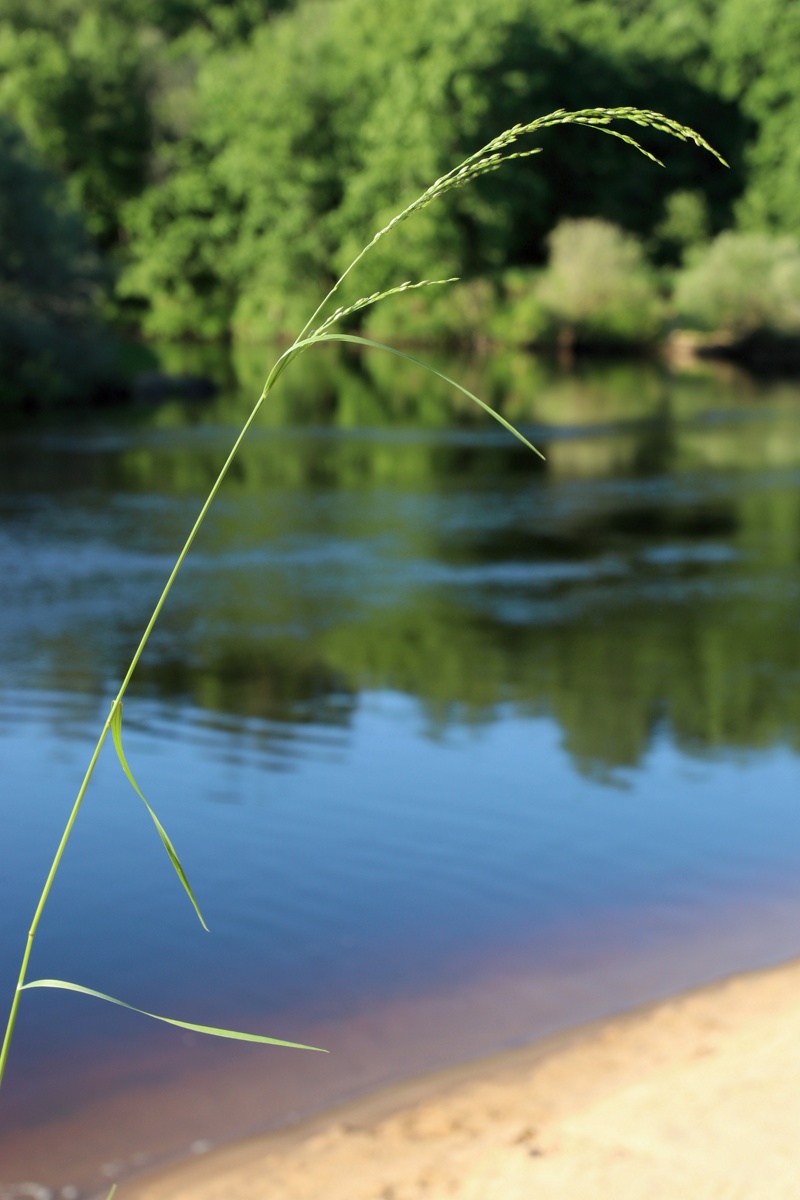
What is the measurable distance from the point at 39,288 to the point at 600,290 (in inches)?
943

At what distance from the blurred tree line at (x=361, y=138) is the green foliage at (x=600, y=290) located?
252 mm

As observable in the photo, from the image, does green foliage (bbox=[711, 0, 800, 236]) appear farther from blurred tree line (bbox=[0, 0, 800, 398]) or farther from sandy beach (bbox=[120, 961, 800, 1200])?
sandy beach (bbox=[120, 961, 800, 1200])

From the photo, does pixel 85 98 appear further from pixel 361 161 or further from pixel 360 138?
pixel 361 161

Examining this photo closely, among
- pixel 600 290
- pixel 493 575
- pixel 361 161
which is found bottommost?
pixel 493 575

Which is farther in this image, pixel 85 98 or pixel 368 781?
pixel 85 98

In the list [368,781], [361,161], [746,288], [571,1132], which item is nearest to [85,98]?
[361,161]

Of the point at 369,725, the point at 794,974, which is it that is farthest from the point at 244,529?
the point at 794,974

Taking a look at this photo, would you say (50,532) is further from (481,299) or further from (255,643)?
(481,299)

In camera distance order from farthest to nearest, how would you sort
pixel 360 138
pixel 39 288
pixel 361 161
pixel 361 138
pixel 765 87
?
pixel 765 87
pixel 361 161
pixel 360 138
pixel 361 138
pixel 39 288

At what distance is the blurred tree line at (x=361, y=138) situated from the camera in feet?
157

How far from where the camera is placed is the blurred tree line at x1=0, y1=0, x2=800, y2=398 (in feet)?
157

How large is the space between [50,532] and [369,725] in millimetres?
6552

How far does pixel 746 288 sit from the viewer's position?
41531 millimetres

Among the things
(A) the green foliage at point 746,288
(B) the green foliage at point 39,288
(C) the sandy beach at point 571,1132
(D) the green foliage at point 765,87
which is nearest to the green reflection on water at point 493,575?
(B) the green foliage at point 39,288
